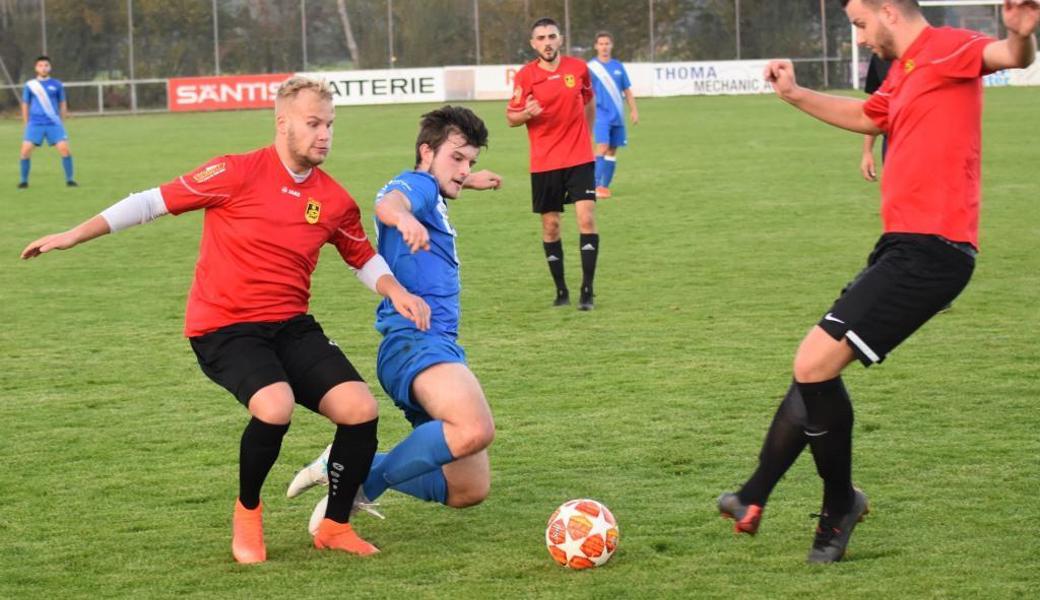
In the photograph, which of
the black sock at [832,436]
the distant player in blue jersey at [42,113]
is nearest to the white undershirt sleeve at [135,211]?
the black sock at [832,436]

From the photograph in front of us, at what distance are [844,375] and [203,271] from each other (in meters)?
4.14

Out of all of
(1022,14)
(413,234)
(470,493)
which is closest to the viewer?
(1022,14)

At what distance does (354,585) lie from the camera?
4.66 meters

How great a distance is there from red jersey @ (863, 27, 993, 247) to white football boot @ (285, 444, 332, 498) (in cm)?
220

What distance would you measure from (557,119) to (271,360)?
20.5 ft

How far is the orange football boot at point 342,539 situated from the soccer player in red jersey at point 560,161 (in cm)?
558

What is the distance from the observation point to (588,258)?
34.6 feet

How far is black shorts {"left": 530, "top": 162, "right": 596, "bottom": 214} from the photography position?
1077cm

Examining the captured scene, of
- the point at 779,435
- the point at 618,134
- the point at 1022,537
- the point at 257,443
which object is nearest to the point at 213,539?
the point at 257,443

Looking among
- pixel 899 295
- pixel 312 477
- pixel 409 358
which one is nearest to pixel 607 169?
pixel 312 477

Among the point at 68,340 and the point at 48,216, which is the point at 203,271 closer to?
the point at 68,340

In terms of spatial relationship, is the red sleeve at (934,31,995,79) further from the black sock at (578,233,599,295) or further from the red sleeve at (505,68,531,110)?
the red sleeve at (505,68,531,110)

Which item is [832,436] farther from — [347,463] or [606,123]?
[606,123]

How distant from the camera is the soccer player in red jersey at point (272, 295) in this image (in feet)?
16.2
